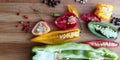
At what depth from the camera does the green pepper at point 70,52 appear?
4.02 ft

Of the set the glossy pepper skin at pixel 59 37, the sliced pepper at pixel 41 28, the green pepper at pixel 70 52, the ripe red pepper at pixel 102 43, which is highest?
the sliced pepper at pixel 41 28

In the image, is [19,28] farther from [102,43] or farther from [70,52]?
[102,43]

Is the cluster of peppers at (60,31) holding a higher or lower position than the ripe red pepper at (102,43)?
higher

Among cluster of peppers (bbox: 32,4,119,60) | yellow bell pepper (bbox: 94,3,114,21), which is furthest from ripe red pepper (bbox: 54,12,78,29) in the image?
yellow bell pepper (bbox: 94,3,114,21)

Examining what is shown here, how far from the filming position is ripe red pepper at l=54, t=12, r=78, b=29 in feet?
4.07

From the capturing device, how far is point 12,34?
1262 mm

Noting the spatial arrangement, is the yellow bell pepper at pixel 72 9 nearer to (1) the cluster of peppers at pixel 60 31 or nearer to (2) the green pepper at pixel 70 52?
(1) the cluster of peppers at pixel 60 31

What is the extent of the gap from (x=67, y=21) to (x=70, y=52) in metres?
0.15

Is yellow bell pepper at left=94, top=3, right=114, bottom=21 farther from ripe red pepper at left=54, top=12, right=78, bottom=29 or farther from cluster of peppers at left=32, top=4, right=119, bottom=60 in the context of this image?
ripe red pepper at left=54, top=12, right=78, bottom=29

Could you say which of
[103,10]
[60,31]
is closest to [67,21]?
[60,31]

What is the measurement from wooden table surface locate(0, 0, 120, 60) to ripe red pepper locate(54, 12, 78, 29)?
0.03 metres

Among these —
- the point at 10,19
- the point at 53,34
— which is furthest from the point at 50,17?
the point at 10,19

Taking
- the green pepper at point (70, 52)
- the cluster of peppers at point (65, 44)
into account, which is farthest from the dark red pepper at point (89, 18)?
the green pepper at point (70, 52)

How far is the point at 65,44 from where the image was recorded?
1.23 meters
